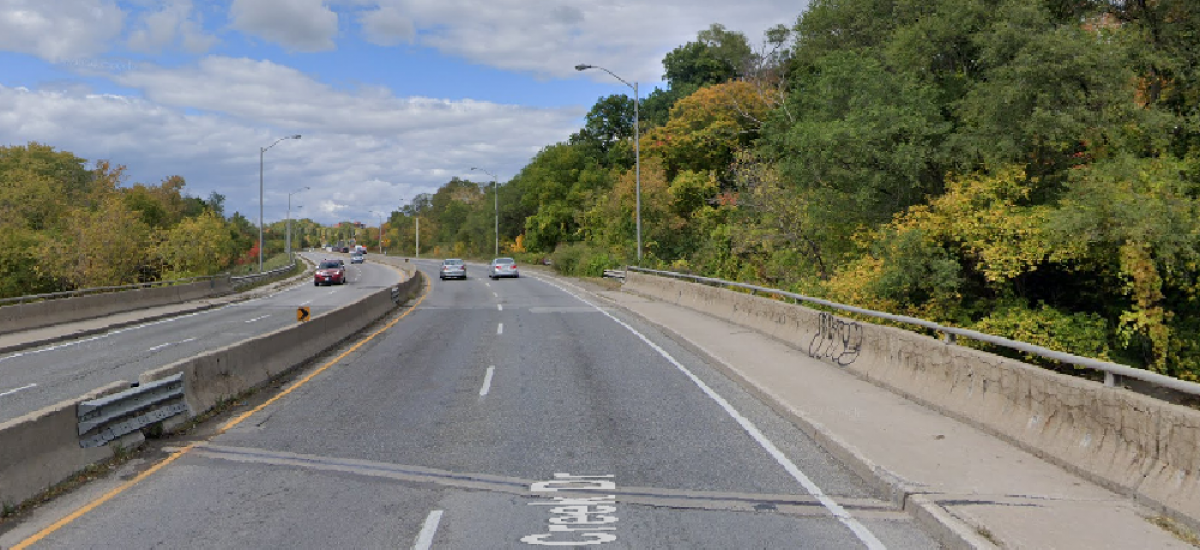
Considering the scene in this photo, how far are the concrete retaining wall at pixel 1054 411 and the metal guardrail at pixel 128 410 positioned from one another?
9.29 m

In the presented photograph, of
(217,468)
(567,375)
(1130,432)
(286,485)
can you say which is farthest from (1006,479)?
(567,375)

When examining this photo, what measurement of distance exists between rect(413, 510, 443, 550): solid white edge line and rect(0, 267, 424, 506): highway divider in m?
3.45

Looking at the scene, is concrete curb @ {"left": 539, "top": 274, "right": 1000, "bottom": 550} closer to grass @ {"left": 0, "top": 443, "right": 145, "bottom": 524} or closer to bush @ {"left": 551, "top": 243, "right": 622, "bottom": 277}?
grass @ {"left": 0, "top": 443, "right": 145, "bottom": 524}

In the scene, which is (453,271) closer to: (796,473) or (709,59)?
(709,59)

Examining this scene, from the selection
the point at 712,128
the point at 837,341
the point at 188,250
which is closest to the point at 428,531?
the point at 837,341

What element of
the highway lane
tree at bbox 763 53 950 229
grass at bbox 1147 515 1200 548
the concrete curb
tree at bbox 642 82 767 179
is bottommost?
the highway lane

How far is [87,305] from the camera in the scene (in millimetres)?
28312

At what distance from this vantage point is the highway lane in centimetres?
1345

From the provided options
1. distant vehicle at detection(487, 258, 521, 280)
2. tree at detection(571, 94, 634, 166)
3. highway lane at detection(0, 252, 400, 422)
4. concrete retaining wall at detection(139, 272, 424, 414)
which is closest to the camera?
concrete retaining wall at detection(139, 272, 424, 414)

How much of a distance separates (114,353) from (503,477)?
15109 mm

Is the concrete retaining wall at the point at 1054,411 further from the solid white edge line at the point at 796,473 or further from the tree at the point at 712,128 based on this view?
the tree at the point at 712,128

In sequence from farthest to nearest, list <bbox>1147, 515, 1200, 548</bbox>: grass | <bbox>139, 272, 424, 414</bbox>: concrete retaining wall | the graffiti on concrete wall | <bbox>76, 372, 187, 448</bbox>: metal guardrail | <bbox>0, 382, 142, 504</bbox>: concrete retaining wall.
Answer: the graffiti on concrete wall
<bbox>139, 272, 424, 414</bbox>: concrete retaining wall
<bbox>76, 372, 187, 448</bbox>: metal guardrail
<bbox>0, 382, 142, 504</bbox>: concrete retaining wall
<bbox>1147, 515, 1200, 548</bbox>: grass

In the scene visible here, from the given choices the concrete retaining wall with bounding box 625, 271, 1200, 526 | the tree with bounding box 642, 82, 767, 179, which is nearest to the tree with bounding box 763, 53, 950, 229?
the concrete retaining wall with bounding box 625, 271, 1200, 526

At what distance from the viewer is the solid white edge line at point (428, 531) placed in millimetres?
5938
